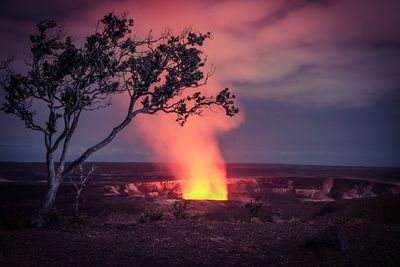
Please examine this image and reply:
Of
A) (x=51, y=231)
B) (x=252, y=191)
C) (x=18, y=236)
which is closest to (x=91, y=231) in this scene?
(x=51, y=231)

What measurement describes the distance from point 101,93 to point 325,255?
→ 14.2m

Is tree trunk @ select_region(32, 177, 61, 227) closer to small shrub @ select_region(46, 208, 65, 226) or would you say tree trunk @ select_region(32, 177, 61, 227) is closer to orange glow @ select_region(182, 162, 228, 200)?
small shrub @ select_region(46, 208, 65, 226)

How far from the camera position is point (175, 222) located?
67.2ft

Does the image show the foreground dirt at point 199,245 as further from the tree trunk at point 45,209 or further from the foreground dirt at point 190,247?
the tree trunk at point 45,209

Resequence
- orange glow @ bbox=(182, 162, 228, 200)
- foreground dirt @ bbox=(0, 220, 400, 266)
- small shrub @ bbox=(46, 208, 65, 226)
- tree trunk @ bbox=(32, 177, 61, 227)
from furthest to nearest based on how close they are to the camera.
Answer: orange glow @ bbox=(182, 162, 228, 200) → small shrub @ bbox=(46, 208, 65, 226) → tree trunk @ bbox=(32, 177, 61, 227) → foreground dirt @ bbox=(0, 220, 400, 266)

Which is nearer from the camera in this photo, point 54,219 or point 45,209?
point 45,209

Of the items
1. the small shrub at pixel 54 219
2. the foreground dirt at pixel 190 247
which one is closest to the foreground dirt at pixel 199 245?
the foreground dirt at pixel 190 247

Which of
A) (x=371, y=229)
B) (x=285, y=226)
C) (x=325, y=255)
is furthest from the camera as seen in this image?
(x=285, y=226)

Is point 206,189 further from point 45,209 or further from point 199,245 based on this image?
point 199,245

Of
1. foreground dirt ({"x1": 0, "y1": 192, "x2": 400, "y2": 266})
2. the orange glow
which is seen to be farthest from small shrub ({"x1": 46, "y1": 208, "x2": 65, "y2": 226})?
the orange glow

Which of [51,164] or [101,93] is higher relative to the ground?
[101,93]

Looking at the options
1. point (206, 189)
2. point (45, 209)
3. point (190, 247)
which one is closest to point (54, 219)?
point (45, 209)

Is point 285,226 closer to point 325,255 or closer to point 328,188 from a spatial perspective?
point 325,255

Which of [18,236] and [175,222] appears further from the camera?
[175,222]
